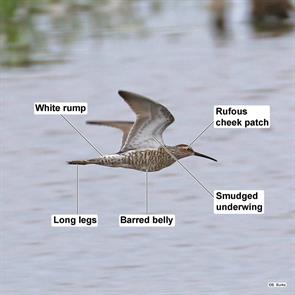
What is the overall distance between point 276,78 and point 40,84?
4.01ft

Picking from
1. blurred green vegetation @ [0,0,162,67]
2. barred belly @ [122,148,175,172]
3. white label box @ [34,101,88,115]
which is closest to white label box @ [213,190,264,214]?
white label box @ [34,101,88,115]

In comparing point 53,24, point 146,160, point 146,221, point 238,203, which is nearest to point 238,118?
point 238,203

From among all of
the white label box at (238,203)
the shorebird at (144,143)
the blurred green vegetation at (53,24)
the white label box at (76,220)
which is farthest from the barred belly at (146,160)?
the blurred green vegetation at (53,24)

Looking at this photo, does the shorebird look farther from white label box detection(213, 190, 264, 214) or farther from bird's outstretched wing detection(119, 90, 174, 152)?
white label box detection(213, 190, 264, 214)

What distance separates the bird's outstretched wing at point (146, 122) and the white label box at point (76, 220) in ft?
2.35

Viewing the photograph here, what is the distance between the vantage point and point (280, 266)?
5.02m

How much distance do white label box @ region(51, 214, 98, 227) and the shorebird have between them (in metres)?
0.69

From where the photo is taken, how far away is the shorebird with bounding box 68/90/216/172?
3.57 meters

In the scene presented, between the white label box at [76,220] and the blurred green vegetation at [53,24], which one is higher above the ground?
the blurred green vegetation at [53,24]

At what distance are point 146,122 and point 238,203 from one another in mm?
643

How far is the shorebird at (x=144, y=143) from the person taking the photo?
11.7ft

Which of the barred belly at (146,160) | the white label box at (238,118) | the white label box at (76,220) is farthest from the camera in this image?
the white label box at (76,220)

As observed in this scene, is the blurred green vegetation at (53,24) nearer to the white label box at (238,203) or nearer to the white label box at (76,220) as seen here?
the white label box at (76,220)

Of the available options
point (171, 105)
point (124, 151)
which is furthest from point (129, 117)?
point (124, 151)
